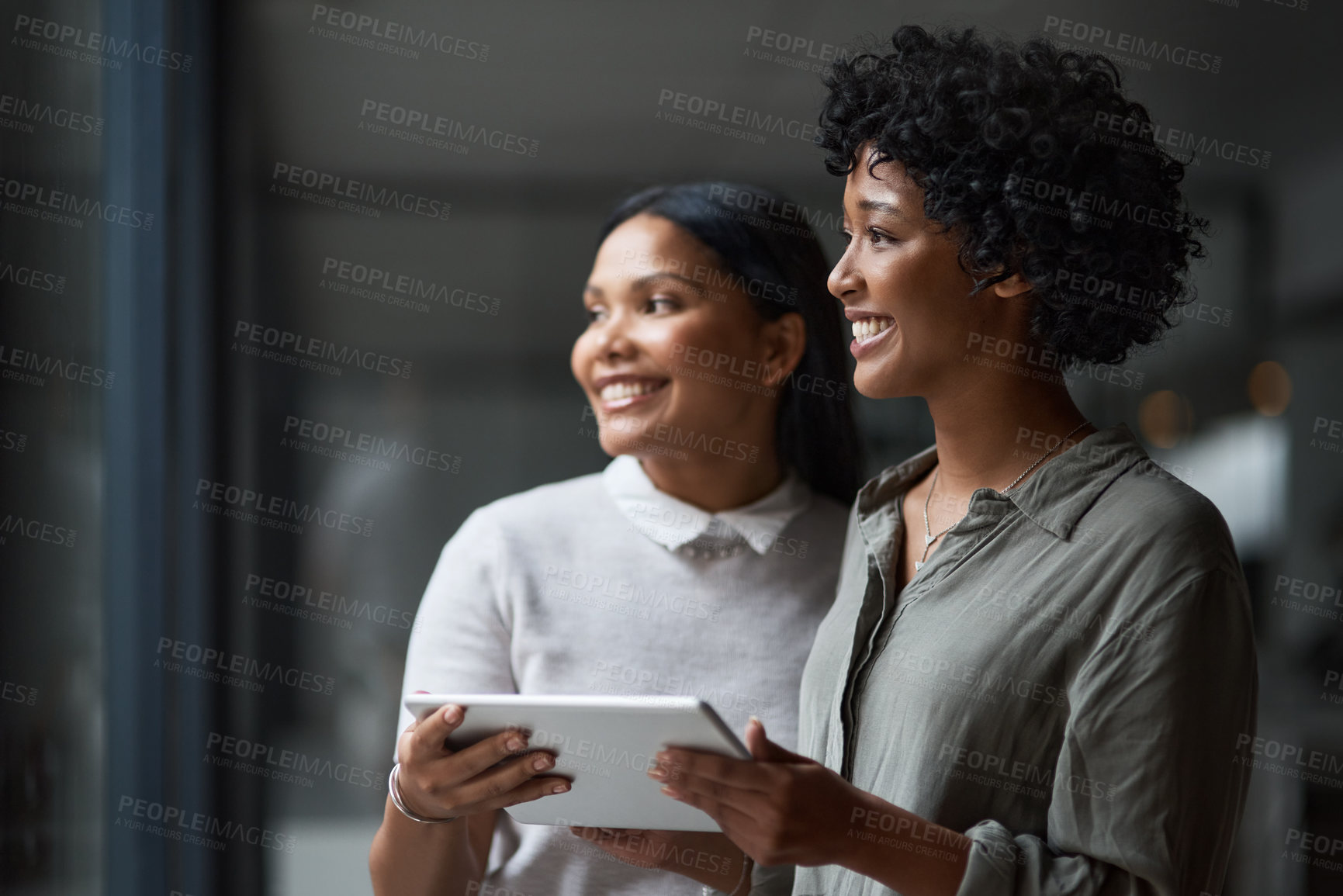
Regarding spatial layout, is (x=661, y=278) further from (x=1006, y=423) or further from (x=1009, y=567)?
(x=1009, y=567)

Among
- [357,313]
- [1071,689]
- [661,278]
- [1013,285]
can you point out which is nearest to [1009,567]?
[1071,689]

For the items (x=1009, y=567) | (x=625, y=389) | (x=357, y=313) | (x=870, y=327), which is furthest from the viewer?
(x=357, y=313)

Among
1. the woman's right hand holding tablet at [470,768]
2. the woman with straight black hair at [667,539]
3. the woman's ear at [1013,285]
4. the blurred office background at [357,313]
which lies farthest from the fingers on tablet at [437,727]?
the blurred office background at [357,313]

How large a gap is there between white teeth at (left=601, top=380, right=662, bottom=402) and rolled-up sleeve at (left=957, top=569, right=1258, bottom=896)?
2.56 feet

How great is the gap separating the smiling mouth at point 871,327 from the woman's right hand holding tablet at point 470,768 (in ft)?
1.89


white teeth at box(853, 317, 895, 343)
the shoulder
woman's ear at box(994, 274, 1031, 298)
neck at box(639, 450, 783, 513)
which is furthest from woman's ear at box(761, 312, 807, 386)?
the shoulder

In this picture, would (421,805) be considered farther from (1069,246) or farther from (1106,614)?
(1069,246)

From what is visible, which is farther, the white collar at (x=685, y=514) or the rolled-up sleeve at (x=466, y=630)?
the white collar at (x=685, y=514)

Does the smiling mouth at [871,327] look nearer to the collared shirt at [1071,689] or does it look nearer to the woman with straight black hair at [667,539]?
the collared shirt at [1071,689]

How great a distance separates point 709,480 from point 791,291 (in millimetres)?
316

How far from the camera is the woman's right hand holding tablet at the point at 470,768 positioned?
1.10 metres

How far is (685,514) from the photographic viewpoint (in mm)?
1583

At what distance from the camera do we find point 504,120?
8.00ft

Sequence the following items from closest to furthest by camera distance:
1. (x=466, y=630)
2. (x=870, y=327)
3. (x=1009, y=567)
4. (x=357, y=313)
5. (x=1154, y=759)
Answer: (x=1154, y=759), (x=1009, y=567), (x=870, y=327), (x=466, y=630), (x=357, y=313)
